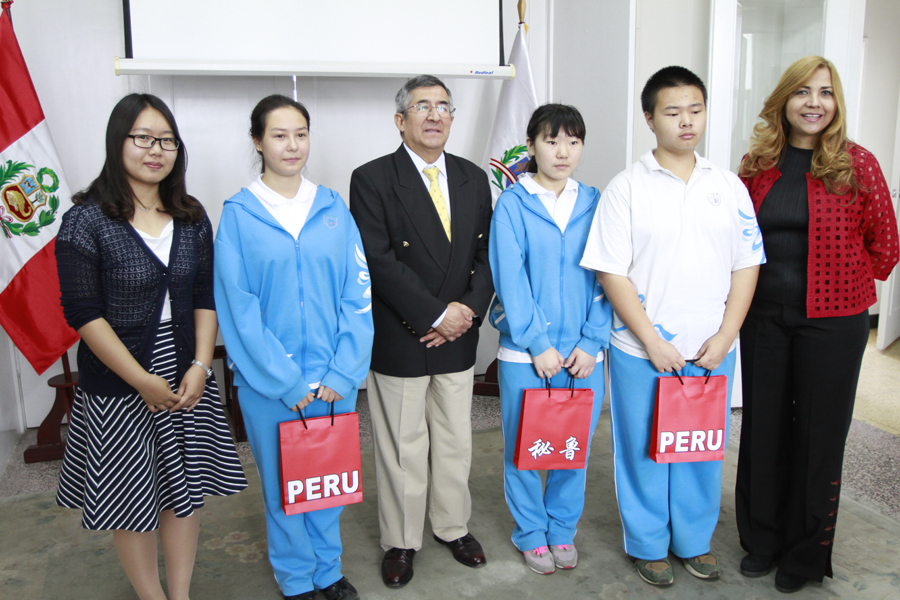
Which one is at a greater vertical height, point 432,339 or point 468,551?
point 432,339

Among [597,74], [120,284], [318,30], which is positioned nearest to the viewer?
[120,284]

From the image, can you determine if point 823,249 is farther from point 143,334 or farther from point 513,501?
point 143,334

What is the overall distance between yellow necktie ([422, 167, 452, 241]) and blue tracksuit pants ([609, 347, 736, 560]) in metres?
0.66

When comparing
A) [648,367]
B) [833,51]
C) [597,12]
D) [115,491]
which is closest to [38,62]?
[115,491]

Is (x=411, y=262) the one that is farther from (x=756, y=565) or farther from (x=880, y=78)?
(x=880, y=78)

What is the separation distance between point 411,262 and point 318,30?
6.01ft

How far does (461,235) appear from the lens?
1.98m

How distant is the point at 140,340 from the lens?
1631mm

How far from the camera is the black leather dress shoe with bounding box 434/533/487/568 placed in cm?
209

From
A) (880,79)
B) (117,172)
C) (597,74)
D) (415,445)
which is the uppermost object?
(880,79)

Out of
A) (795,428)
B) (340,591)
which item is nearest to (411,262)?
(340,591)

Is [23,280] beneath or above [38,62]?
beneath

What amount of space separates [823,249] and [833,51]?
1.80 meters

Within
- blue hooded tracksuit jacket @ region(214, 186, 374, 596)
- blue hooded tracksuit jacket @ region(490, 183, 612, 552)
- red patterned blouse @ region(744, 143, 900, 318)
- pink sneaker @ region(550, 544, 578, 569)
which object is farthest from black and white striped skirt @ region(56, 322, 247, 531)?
red patterned blouse @ region(744, 143, 900, 318)
